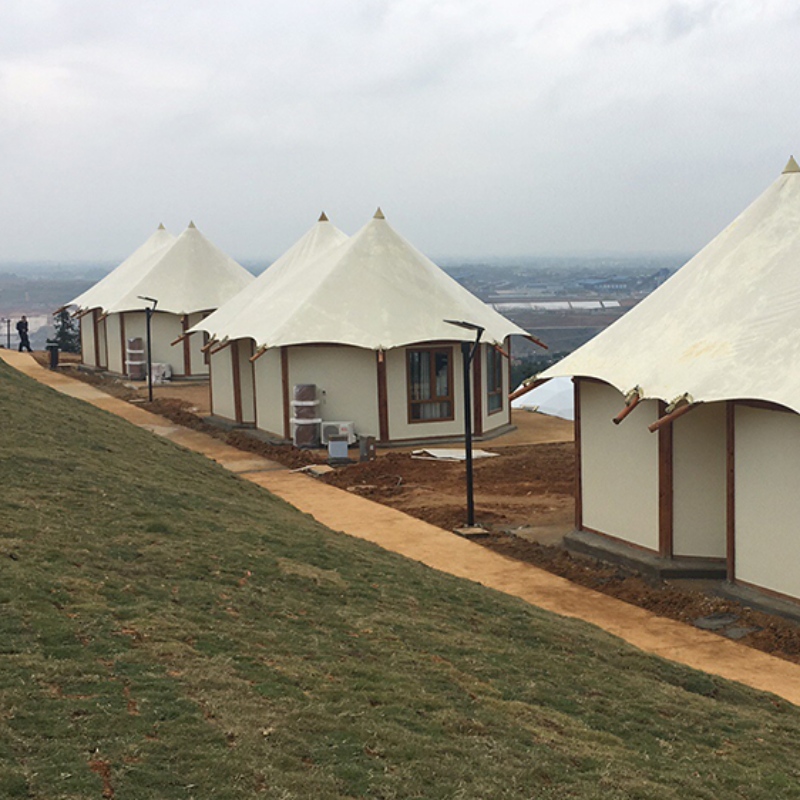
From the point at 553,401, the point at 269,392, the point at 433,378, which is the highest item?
the point at 433,378

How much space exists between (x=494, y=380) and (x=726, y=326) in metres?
15.0

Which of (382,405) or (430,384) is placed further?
(430,384)

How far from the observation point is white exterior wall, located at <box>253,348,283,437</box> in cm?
2809

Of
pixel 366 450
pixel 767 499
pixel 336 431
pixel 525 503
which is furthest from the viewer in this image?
pixel 336 431

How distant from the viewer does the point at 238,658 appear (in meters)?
8.20

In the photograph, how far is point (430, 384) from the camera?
2778 centimetres

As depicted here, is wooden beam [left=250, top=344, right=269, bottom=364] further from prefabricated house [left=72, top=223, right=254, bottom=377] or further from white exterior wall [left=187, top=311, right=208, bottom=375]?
white exterior wall [left=187, top=311, right=208, bottom=375]

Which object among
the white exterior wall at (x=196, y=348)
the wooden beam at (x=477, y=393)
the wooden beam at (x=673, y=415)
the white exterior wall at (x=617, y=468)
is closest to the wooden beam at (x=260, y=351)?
the wooden beam at (x=477, y=393)

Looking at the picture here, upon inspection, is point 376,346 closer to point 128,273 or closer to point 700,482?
point 700,482

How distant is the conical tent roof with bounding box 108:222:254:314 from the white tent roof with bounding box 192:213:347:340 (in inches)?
362

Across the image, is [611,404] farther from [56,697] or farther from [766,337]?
[56,697]

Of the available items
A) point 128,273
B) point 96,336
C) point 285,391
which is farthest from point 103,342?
point 285,391

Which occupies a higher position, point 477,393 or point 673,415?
point 673,415

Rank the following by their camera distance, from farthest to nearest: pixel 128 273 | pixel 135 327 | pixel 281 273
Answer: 1. pixel 128 273
2. pixel 135 327
3. pixel 281 273
